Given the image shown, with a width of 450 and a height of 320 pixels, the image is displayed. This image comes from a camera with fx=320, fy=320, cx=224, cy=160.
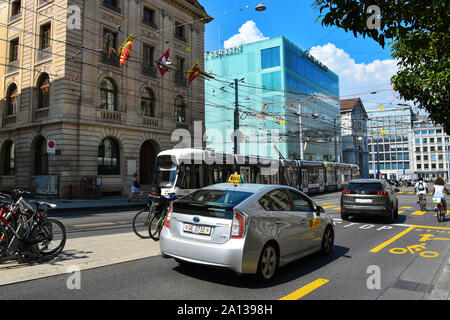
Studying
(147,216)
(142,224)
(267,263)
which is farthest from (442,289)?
(142,224)

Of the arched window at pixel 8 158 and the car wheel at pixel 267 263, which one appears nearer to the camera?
the car wheel at pixel 267 263

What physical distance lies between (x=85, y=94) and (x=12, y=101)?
8.45 metres

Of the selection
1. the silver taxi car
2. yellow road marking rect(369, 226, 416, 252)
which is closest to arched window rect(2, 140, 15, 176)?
the silver taxi car

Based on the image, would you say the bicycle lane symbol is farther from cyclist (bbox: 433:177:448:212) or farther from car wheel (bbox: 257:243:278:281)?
car wheel (bbox: 257:243:278:281)

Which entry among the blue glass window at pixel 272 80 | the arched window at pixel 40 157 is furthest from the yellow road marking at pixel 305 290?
the blue glass window at pixel 272 80

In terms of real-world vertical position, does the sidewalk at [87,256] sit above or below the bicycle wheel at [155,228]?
below

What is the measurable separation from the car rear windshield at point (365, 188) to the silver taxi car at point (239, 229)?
661 cm

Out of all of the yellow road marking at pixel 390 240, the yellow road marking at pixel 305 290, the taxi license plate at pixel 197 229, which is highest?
the taxi license plate at pixel 197 229

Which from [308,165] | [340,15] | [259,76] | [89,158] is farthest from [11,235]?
[259,76]

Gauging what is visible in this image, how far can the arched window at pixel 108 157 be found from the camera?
23.6 metres

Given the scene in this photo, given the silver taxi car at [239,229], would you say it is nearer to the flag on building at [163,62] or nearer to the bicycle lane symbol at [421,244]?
the bicycle lane symbol at [421,244]

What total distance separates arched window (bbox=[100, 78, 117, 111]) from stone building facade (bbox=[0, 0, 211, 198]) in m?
0.07

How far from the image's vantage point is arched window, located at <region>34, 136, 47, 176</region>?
77.2 ft
